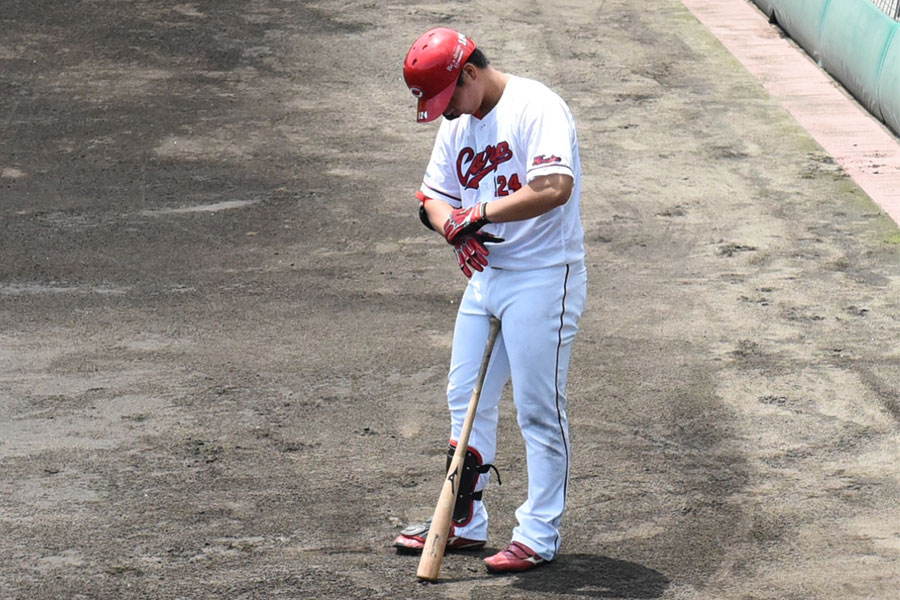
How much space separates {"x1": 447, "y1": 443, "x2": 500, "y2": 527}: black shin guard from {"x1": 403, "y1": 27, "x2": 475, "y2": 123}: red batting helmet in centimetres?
140

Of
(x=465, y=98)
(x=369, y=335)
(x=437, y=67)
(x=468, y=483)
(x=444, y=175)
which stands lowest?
(x=369, y=335)

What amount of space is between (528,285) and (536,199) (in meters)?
0.37

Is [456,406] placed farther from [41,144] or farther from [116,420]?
→ [41,144]

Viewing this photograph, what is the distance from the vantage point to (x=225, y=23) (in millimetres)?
13891

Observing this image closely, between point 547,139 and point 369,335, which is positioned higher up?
point 547,139

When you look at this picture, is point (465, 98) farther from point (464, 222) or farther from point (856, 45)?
point (856, 45)

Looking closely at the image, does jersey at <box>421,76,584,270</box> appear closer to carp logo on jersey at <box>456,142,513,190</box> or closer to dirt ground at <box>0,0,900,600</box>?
carp logo on jersey at <box>456,142,513,190</box>

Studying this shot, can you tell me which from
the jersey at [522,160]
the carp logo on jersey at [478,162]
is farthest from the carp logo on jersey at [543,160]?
the carp logo on jersey at [478,162]

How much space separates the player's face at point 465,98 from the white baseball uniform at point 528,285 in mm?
99

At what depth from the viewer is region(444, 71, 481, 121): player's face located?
4.85m

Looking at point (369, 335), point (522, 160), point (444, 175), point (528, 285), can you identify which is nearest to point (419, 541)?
point (528, 285)

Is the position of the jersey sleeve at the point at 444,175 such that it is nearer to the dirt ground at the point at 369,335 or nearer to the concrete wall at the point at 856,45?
the dirt ground at the point at 369,335

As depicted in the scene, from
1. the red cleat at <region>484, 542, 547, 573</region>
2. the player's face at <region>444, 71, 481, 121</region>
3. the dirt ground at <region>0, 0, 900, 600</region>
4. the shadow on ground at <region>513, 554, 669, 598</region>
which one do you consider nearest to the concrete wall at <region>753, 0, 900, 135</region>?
the dirt ground at <region>0, 0, 900, 600</region>

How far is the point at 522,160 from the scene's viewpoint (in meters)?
4.95
